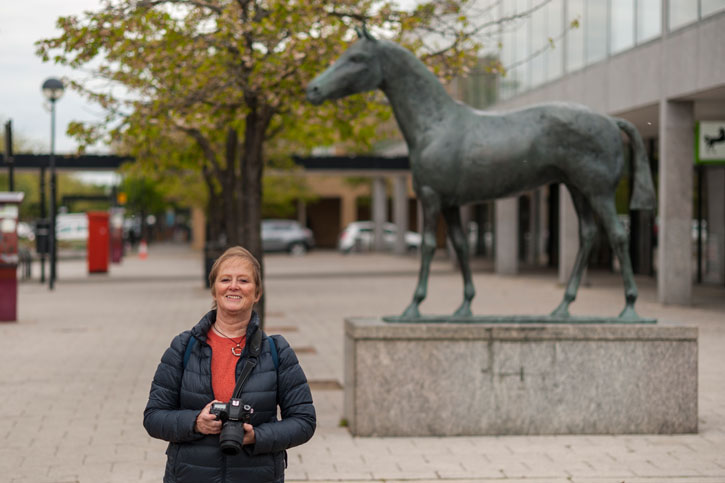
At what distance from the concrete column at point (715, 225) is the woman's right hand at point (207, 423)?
947 inches

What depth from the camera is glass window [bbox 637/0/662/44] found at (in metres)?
20.5

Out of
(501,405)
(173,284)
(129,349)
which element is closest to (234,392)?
(501,405)

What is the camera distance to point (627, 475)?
21.2ft

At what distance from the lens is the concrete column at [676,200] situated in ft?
65.4

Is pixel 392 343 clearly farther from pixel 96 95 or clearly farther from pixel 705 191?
pixel 705 191

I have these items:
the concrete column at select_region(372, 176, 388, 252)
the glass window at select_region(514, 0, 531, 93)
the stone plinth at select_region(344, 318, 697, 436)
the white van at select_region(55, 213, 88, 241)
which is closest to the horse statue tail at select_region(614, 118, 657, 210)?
the stone plinth at select_region(344, 318, 697, 436)

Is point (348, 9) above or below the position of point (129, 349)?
above

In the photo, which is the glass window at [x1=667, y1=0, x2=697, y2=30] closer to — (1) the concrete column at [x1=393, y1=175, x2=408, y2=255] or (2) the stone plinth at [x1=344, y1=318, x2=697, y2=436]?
(2) the stone plinth at [x1=344, y1=318, x2=697, y2=436]

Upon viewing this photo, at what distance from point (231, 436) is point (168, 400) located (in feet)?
1.28

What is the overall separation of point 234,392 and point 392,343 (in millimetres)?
4130

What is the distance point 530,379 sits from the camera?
7.70 metres

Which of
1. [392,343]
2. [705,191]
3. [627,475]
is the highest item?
[705,191]

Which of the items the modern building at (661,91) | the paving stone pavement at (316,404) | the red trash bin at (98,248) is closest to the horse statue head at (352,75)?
the paving stone pavement at (316,404)

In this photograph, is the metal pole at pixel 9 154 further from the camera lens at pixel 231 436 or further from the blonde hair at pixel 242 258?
the camera lens at pixel 231 436
